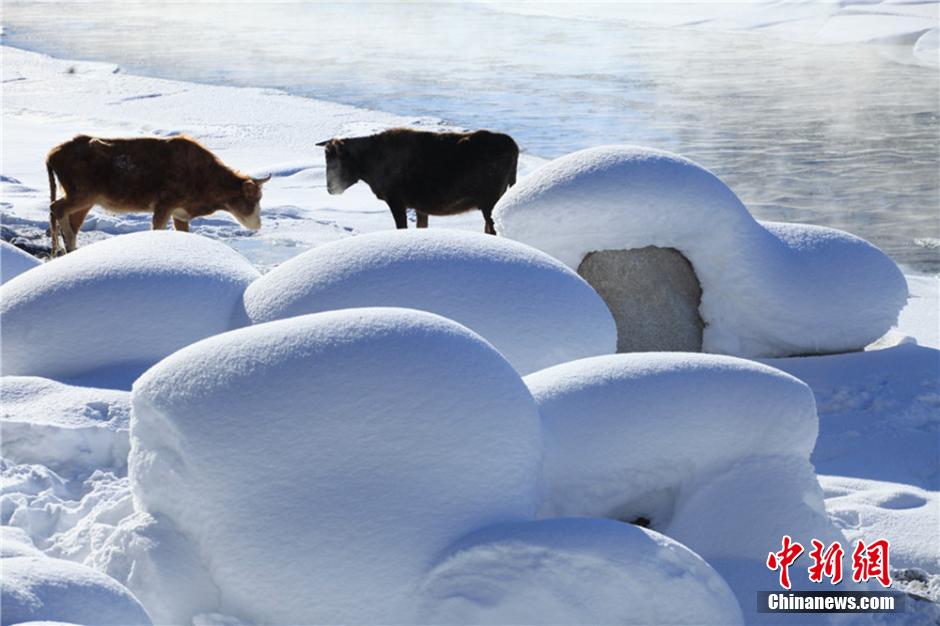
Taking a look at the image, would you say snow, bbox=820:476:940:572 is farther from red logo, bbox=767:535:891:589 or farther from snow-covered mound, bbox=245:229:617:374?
snow-covered mound, bbox=245:229:617:374

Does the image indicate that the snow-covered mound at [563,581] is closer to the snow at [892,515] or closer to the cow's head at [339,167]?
the snow at [892,515]

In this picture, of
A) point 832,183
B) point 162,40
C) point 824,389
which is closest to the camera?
point 824,389

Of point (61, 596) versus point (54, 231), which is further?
point (54, 231)

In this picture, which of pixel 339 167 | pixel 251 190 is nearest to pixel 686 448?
pixel 251 190

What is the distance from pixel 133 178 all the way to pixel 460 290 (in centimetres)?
447

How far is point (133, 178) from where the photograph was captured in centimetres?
854

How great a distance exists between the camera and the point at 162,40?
31062mm

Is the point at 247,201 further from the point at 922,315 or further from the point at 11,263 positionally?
the point at 922,315

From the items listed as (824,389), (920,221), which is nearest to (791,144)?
(920,221)

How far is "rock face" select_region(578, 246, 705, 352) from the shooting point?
22.2 ft

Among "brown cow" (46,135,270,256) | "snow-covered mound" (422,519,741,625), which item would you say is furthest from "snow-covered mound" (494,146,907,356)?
"snow-covered mound" (422,519,741,625)

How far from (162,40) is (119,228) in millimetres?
21955

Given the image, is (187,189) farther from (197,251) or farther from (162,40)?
(162,40)

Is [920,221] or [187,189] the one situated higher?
[187,189]
